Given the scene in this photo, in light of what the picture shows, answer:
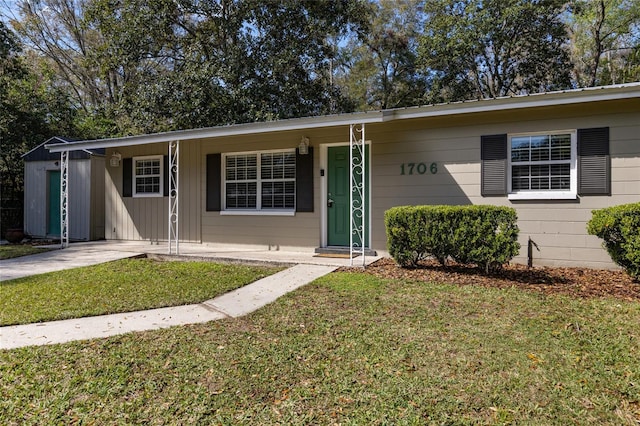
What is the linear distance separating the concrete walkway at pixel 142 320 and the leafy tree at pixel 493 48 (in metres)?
12.9

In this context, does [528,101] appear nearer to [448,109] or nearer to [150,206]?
[448,109]

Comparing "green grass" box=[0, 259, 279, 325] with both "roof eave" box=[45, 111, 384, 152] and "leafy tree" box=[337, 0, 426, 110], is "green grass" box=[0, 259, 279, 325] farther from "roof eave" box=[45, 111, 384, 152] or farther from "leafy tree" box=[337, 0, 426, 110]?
"leafy tree" box=[337, 0, 426, 110]

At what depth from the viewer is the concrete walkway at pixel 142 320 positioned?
354 centimetres

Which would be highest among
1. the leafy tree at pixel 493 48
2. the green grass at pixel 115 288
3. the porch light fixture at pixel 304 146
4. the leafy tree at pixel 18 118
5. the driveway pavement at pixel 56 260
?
the leafy tree at pixel 493 48

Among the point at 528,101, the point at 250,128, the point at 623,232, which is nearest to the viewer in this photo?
the point at 623,232

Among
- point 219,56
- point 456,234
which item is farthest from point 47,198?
point 456,234

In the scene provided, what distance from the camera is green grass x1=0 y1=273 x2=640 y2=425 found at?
2.33 metres

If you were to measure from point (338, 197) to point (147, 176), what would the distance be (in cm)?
534

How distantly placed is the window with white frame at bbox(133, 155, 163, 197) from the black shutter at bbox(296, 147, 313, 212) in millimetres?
3946

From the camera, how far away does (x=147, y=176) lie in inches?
398

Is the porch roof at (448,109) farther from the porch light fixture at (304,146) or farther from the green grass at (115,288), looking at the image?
the green grass at (115,288)

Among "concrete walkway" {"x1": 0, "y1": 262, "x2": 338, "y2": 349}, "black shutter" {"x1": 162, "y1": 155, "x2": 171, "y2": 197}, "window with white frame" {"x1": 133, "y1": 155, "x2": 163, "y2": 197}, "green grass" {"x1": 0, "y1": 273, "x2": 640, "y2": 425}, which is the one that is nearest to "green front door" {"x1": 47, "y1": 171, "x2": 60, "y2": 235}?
"window with white frame" {"x1": 133, "y1": 155, "x2": 163, "y2": 197}

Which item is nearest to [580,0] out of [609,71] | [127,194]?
[609,71]

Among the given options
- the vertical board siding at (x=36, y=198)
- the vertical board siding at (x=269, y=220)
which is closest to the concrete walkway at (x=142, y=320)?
the vertical board siding at (x=269, y=220)
